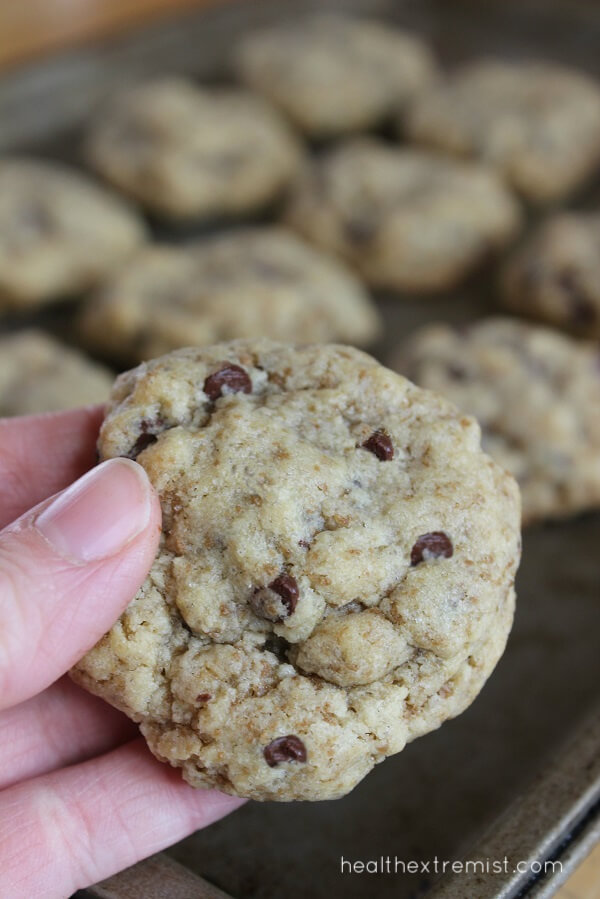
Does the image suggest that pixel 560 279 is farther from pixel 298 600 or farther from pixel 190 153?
pixel 298 600

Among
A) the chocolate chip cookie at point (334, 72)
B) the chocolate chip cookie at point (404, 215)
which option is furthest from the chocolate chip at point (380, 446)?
the chocolate chip cookie at point (334, 72)

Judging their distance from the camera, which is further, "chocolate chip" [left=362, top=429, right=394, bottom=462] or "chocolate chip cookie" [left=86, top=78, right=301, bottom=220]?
"chocolate chip cookie" [left=86, top=78, right=301, bottom=220]

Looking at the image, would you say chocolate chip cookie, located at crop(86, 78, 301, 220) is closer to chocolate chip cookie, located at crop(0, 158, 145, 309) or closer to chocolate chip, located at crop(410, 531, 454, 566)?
chocolate chip cookie, located at crop(0, 158, 145, 309)

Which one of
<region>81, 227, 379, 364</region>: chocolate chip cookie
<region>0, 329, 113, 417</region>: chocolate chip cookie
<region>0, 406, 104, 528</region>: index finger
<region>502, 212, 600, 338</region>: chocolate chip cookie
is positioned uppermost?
<region>502, 212, 600, 338</region>: chocolate chip cookie

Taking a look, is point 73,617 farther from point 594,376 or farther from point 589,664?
point 594,376

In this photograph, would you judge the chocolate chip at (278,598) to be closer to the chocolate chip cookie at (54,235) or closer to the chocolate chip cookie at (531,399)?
the chocolate chip cookie at (531,399)

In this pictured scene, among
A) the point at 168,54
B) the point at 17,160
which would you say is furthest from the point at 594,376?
the point at 168,54

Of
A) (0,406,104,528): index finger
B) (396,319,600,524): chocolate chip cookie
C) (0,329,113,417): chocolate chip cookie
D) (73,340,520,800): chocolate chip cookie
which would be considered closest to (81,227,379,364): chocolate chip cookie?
(0,329,113,417): chocolate chip cookie
